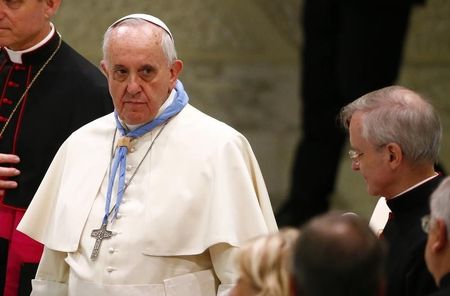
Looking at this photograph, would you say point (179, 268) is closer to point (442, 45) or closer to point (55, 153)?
point (55, 153)

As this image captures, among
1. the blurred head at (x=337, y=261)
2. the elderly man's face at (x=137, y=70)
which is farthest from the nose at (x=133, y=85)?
the blurred head at (x=337, y=261)

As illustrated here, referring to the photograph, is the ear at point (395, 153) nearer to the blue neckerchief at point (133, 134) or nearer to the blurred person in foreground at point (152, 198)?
the blurred person in foreground at point (152, 198)

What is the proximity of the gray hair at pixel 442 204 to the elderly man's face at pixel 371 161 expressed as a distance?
0.66 meters

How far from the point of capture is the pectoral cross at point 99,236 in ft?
16.8

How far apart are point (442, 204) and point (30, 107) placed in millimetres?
2260

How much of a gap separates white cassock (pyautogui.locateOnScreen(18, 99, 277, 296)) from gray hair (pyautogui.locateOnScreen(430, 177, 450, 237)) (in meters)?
0.97

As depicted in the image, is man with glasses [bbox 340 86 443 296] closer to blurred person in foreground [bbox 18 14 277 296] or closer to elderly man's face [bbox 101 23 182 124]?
blurred person in foreground [bbox 18 14 277 296]

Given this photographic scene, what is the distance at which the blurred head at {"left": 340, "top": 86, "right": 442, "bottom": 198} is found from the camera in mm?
4871

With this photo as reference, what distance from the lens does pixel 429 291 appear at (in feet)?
15.0

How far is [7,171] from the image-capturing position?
5.77 metres

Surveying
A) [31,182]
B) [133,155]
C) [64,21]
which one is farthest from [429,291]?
[64,21]

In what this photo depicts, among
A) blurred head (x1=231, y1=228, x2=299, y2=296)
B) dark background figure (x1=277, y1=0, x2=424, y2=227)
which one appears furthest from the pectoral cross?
dark background figure (x1=277, y1=0, x2=424, y2=227)

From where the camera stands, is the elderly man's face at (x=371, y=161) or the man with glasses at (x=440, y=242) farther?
the elderly man's face at (x=371, y=161)

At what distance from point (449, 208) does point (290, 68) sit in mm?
5687
